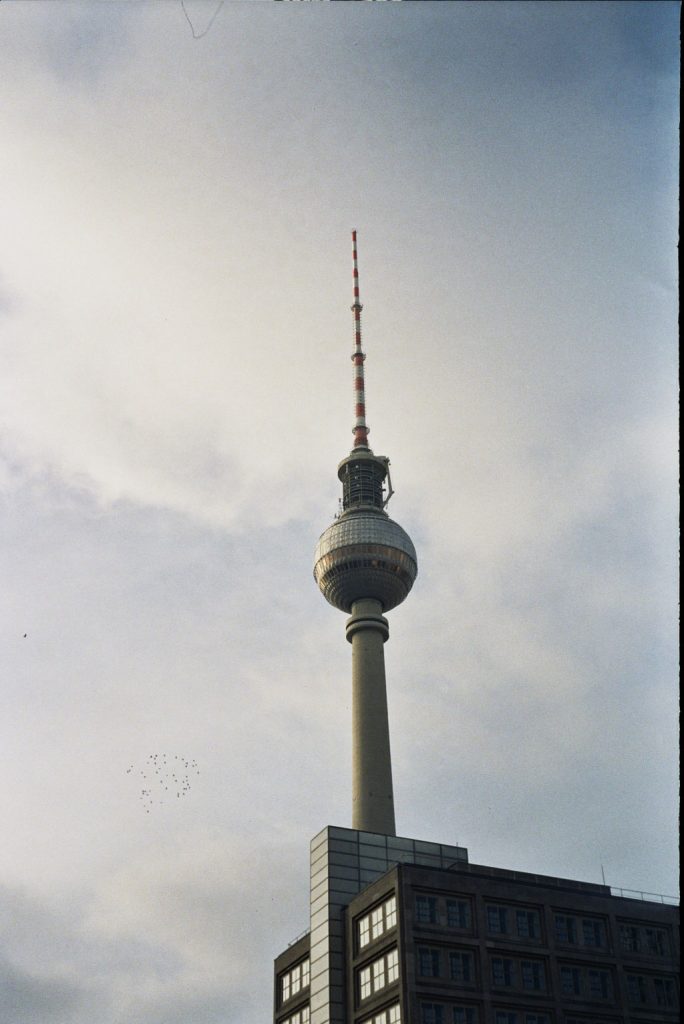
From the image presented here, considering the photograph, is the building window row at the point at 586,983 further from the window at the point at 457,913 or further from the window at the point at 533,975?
the window at the point at 457,913

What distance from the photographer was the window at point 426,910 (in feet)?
327

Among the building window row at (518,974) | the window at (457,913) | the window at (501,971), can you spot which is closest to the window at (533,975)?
the building window row at (518,974)

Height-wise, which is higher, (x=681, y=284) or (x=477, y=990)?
(x=477, y=990)

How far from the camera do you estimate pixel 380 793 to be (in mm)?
160625

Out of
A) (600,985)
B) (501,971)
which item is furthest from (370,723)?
(501,971)

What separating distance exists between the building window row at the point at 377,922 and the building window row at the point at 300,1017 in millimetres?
13255

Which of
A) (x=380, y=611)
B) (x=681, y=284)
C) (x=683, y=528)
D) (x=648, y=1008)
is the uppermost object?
(x=380, y=611)

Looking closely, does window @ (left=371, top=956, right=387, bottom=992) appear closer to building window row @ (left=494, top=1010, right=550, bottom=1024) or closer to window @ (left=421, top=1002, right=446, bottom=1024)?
window @ (left=421, top=1002, right=446, bottom=1024)

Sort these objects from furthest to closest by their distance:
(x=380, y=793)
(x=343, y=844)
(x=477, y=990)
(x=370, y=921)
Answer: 1. (x=380, y=793)
2. (x=343, y=844)
3. (x=370, y=921)
4. (x=477, y=990)

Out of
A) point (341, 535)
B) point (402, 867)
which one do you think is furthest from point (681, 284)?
point (341, 535)

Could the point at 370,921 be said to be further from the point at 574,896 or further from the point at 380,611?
the point at 380,611

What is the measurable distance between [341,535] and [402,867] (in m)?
82.7

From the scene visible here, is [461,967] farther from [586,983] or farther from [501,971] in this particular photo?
[586,983]

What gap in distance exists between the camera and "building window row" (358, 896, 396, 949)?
10112 cm
